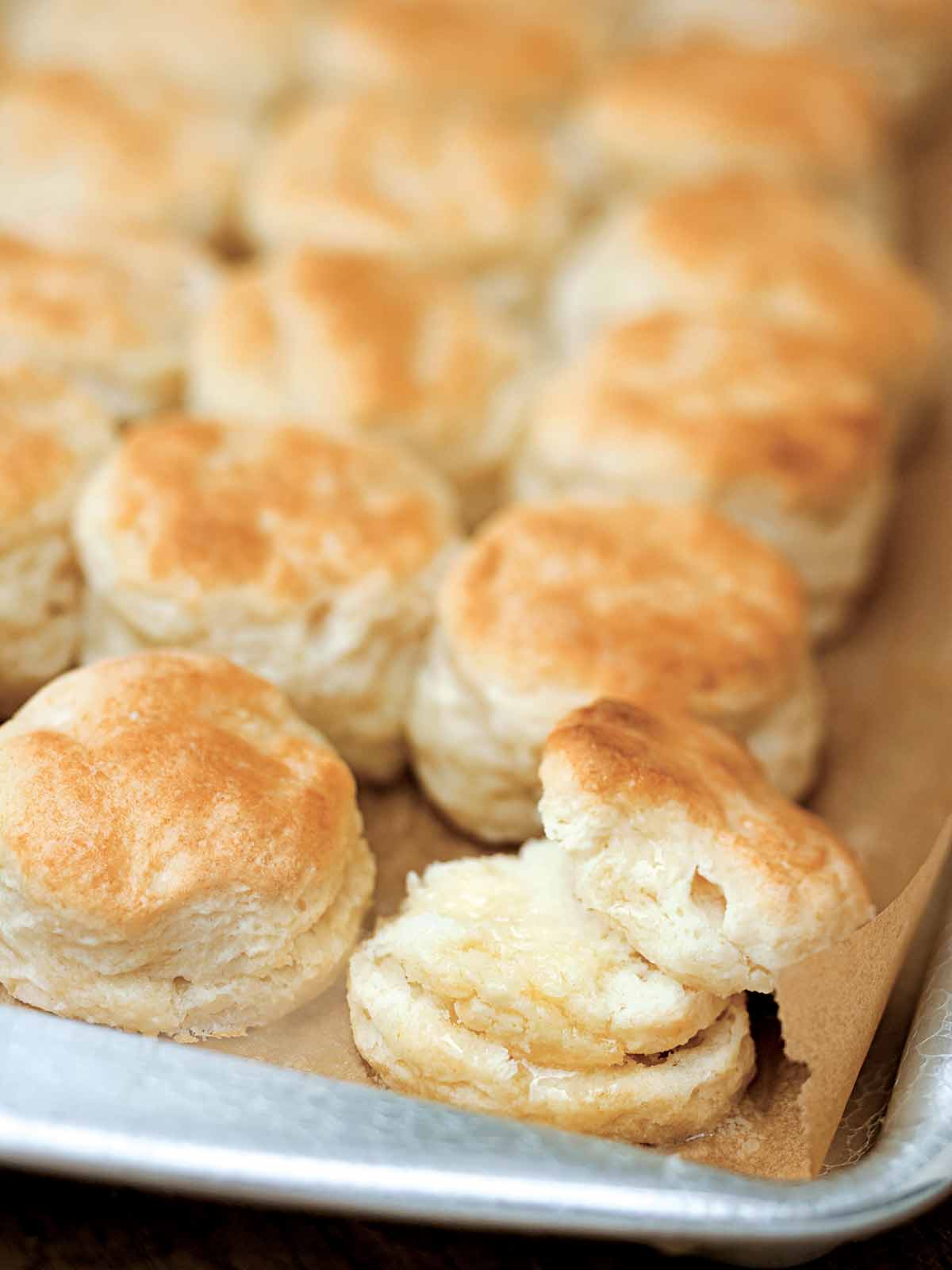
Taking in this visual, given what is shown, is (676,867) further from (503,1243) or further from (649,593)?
(649,593)

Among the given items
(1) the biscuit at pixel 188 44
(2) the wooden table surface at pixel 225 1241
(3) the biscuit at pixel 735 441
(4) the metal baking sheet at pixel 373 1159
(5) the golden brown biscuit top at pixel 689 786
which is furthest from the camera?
(1) the biscuit at pixel 188 44

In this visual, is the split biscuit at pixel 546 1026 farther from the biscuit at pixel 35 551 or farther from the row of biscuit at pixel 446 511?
the biscuit at pixel 35 551

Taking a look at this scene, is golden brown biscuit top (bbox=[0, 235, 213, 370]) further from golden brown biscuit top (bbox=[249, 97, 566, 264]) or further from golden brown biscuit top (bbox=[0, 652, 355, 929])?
golden brown biscuit top (bbox=[0, 652, 355, 929])

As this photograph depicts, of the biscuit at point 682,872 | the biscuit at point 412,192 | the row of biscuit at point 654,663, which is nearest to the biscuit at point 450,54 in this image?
the biscuit at point 412,192

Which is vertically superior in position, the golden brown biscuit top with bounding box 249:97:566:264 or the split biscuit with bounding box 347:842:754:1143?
the golden brown biscuit top with bounding box 249:97:566:264

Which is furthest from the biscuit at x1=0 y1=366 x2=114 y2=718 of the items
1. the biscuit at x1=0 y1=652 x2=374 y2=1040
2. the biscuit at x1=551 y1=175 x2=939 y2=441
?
the biscuit at x1=551 y1=175 x2=939 y2=441

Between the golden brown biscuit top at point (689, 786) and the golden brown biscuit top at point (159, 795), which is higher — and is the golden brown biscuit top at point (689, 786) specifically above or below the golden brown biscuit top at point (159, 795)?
above

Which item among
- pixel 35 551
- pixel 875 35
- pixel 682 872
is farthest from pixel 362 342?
pixel 875 35
